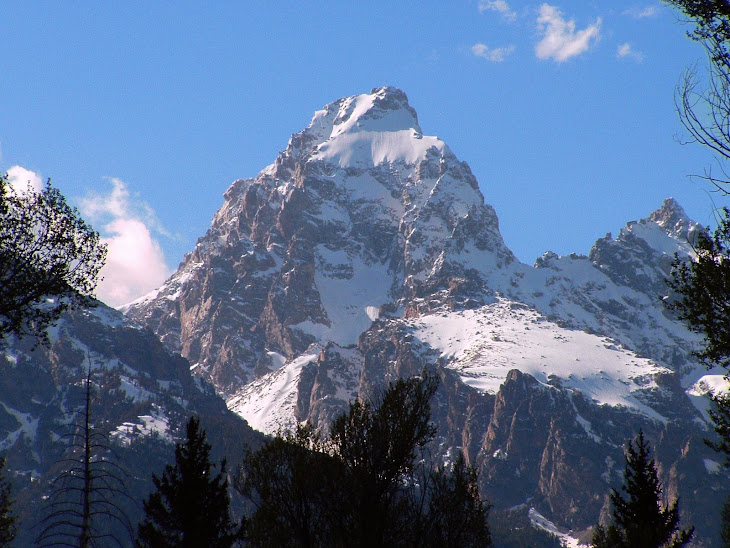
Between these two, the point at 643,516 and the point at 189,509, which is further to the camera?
the point at 643,516

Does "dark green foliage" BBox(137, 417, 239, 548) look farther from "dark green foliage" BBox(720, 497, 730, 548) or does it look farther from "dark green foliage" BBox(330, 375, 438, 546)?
"dark green foliage" BBox(720, 497, 730, 548)

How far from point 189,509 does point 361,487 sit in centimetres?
874

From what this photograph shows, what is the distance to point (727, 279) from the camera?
31656 mm

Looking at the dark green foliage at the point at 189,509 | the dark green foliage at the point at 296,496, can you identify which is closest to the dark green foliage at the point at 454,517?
the dark green foliage at the point at 296,496

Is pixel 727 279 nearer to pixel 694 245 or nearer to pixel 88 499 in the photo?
pixel 694 245

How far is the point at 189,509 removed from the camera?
44250mm

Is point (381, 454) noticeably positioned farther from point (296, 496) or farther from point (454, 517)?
point (454, 517)

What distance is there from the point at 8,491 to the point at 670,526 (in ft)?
139

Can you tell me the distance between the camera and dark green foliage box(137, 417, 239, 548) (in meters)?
44.1

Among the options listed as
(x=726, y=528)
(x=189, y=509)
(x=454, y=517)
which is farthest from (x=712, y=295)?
(x=726, y=528)

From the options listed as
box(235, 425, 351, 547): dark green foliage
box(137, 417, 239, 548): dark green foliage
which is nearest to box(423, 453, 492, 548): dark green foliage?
box(235, 425, 351, 547): dark green foliage

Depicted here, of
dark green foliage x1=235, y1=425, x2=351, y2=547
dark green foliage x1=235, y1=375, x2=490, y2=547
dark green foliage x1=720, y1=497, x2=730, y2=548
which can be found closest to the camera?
dark green foliage x1=235, y1=375, x2=490, y2=547

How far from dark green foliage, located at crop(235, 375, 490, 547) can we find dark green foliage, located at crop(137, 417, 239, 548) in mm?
1543

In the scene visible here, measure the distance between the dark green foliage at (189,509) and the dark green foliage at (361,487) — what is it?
154 centimetres
